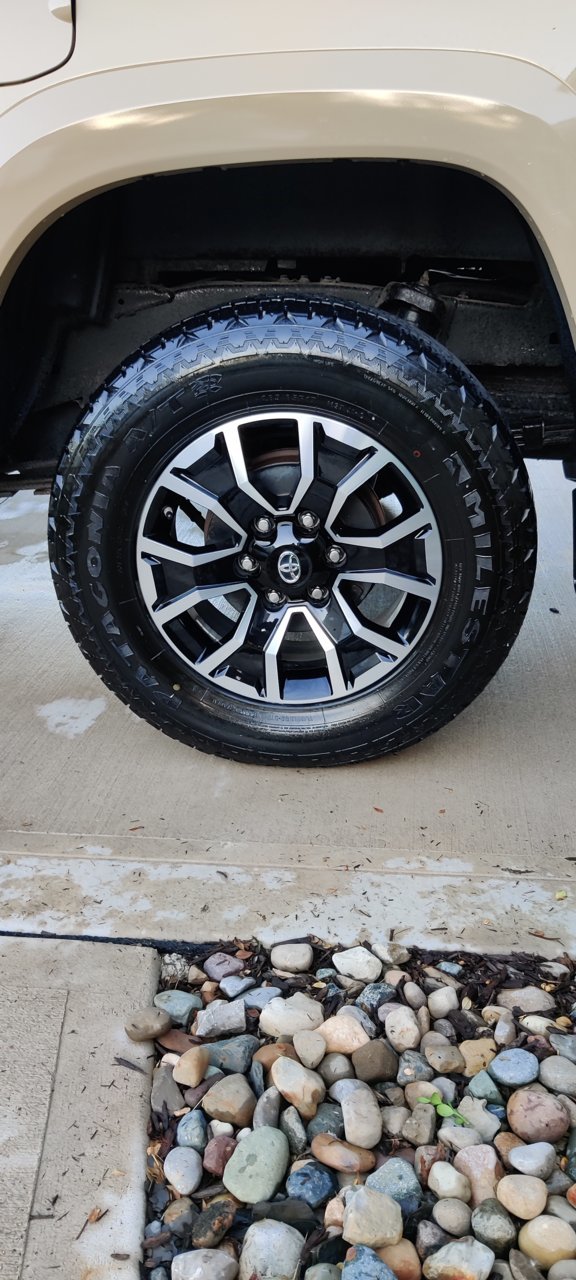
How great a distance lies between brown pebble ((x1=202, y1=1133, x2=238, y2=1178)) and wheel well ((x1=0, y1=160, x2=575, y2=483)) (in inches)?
65.6

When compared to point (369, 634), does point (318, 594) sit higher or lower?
higher

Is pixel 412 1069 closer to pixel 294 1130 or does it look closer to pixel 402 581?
pixel 294 1130

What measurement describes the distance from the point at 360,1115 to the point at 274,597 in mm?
1158

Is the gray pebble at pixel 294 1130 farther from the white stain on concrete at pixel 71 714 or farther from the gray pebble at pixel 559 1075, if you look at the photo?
the white stain on concrete at pixel 71 714

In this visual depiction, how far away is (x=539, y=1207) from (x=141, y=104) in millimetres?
1952

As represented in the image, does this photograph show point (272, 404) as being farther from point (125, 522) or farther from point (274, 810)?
point (274, 810)

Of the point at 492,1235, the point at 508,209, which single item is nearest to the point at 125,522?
the point at 508,209

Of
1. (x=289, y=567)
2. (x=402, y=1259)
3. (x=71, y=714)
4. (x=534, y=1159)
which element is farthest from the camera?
(x=71, y=714)

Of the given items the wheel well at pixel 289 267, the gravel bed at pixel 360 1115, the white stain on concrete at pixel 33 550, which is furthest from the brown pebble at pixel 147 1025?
the white stain on concrete at pixel 33 550

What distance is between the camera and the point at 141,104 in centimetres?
168

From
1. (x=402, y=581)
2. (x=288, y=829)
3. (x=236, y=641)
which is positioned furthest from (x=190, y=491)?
(x=288, y=829)

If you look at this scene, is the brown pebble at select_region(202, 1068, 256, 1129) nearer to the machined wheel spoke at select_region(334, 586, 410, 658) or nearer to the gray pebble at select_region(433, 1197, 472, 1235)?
the gray pebble at select_region(433, 1197, 472, 1235)

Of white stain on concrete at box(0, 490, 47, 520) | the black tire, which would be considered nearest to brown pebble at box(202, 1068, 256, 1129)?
the black tire

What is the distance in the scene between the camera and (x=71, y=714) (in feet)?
8.32
